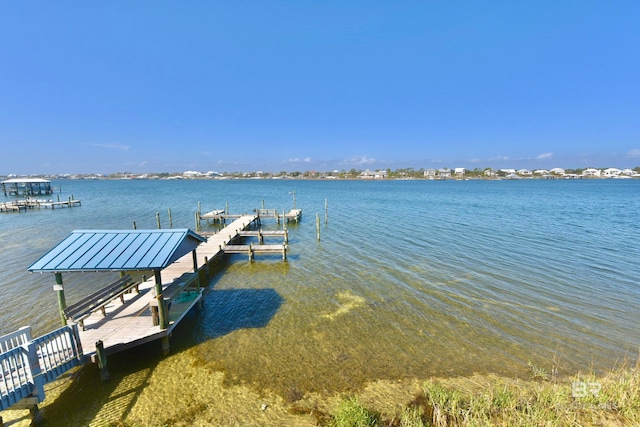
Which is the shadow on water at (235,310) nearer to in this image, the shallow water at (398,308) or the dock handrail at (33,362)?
the shallow water at (398,308)

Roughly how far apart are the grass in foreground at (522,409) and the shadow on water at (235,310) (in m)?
5.70

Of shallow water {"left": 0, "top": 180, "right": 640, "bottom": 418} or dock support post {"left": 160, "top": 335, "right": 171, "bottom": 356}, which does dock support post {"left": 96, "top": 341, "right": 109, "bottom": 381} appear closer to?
shallow water {"left": 0, "top": 180, "right": 640, "bottom": 418}

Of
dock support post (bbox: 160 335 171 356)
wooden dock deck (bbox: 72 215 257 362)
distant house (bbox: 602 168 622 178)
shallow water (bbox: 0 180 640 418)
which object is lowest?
shallow water (bbox: 0 180 640 418)

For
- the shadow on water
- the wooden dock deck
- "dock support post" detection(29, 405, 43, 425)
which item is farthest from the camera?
the shadow on water

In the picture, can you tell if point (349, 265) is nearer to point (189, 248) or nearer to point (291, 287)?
point (291, 287)

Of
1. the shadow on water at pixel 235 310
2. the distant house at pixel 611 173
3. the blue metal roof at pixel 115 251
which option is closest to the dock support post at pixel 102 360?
the blue metal roof at pixel 115 251

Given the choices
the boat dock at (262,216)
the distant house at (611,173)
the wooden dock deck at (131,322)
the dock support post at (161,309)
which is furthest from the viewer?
the distant house at (611,173)

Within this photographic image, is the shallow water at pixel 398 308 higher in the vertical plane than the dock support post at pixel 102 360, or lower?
lower

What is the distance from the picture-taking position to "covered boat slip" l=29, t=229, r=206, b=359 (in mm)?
8461

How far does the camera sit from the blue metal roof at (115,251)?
27.6 ft

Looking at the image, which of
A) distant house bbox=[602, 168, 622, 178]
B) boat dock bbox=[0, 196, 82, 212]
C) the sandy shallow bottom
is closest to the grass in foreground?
the sandy shallow bottom

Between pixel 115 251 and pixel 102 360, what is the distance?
309cm

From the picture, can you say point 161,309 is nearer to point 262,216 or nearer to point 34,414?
point 34,414

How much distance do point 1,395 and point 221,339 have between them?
18.1 ft
